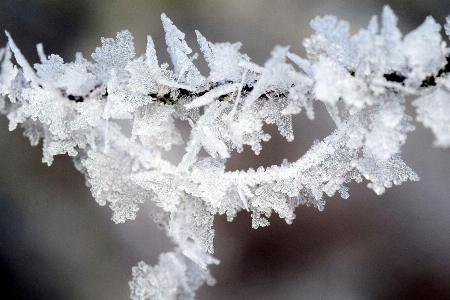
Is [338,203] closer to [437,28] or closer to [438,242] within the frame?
[438,242]

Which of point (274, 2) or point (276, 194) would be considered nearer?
point (276, 194)

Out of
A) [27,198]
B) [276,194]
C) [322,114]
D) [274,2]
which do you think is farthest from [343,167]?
[27,198]

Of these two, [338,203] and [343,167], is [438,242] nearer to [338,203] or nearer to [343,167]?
[338,203]

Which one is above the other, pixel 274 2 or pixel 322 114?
Result: pixel 274 2

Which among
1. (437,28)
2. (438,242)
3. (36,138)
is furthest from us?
(438,242)

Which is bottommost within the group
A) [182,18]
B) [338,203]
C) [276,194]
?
[276,194]

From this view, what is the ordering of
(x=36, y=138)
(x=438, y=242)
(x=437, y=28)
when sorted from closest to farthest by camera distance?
(x=437, y=28) → (x=36, y=138) → (x=438, y=242)
